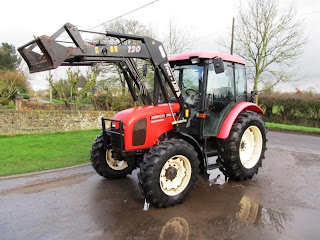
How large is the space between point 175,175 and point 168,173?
17 cm

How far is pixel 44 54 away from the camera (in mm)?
3549

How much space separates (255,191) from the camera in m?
5.11

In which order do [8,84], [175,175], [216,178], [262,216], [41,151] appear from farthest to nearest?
[8,84]
[41,151]
[216,178]
[175,175]
[262,216]

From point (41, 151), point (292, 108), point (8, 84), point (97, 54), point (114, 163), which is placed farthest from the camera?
point (8, 84)

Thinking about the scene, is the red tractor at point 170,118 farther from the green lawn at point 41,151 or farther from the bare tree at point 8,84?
the bare tree at point 8,84

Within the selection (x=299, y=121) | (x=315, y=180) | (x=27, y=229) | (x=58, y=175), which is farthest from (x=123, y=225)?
(x=299, y=121)

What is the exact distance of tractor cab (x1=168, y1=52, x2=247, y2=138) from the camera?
197 inches

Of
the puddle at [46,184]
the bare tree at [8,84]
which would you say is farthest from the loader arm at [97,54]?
the bare tree at [8,84]

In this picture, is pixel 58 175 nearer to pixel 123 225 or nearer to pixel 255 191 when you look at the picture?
pixel 123 225

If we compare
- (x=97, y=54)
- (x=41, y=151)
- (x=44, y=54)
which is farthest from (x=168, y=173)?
(x=41, y=151)

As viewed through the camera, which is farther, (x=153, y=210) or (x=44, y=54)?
(x=153, y=210)

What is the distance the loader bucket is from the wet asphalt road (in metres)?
2.15

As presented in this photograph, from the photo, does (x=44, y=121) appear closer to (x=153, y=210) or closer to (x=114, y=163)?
(x=114, y=163)

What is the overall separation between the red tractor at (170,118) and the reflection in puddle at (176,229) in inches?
16.1
